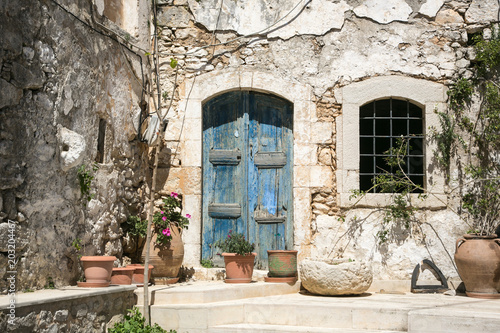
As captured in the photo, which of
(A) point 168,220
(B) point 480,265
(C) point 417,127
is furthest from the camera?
(C) point 417,127

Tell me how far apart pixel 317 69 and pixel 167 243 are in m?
2.93

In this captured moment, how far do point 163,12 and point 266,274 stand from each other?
3.70 metres

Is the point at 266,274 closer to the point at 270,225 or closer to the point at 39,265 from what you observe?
the point at 270,225

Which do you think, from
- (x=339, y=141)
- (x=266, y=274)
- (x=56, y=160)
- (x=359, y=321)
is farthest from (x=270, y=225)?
(x=56, y=160)

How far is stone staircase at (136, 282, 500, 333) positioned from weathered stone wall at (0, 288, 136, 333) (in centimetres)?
41

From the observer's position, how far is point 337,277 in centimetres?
612

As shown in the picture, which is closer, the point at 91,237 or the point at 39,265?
the point at 39,265

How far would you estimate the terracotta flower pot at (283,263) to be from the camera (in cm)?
666

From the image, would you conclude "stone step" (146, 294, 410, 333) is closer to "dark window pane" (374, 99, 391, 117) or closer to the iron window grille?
the iron window grille

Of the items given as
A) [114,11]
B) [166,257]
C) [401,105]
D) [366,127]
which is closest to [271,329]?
[166,257]

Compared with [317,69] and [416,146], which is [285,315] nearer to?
[317,69]

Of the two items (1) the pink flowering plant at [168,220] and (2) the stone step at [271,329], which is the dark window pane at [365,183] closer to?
(1) the pink flowering plant at [168,220]

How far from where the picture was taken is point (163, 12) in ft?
24.8

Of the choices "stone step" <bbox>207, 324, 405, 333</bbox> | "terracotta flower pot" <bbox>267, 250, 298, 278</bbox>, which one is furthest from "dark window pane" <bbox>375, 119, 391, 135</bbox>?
"stone step" <bbox>207, 324, 405, 333</bbox>
